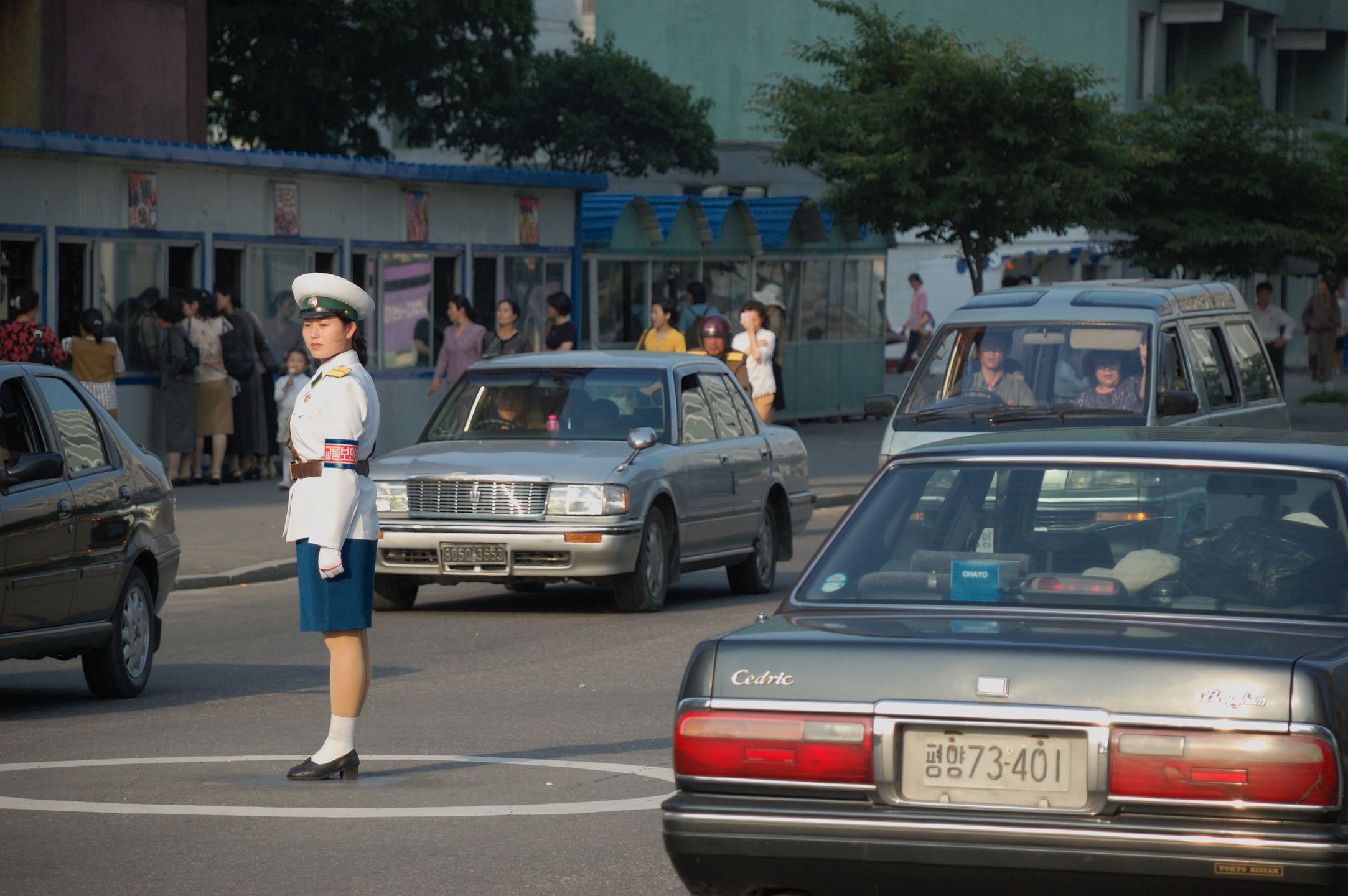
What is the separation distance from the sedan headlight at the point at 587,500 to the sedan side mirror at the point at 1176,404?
3153mm

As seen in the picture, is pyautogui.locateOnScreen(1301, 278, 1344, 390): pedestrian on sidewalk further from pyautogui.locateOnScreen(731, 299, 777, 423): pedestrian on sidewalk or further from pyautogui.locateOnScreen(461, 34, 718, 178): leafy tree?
pyautogui.locateOnScreen(731, 299, 777, 423): pedestrian on sidewalk

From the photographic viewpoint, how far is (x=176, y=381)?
68.6 feet

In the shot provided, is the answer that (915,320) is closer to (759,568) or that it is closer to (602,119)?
(602,119)

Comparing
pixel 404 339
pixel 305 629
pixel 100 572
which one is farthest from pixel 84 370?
pixel 305 629

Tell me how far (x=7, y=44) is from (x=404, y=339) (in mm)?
7204

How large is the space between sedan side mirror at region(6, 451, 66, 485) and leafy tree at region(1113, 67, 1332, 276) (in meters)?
25.0

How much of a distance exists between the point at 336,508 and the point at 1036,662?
3.53 meters

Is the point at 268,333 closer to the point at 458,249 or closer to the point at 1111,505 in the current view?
the point at 458,249

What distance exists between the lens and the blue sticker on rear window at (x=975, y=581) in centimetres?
537

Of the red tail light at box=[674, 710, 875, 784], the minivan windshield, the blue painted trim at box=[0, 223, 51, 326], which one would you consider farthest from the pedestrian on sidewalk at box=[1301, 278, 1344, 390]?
the red tail light at box=[674, 710, 875, 784]

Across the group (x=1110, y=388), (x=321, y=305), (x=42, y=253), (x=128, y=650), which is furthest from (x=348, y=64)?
(x=321, y=305)

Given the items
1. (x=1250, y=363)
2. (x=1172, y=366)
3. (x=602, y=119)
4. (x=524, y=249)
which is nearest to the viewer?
(x=1172, y=366)

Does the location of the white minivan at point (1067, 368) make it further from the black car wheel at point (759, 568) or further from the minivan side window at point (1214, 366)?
the black car wheel at point (759, 568)

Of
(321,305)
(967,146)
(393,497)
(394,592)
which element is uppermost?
(967,146)
